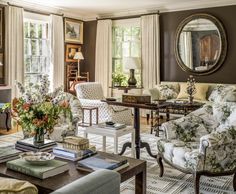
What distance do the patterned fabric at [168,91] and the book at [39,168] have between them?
5026mm

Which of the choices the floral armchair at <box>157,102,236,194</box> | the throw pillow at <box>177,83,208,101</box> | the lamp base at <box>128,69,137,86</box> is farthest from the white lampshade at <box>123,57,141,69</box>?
the floral armchair at <box>157,102,236,194</box>

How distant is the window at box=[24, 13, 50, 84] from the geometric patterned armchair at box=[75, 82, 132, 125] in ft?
4.60

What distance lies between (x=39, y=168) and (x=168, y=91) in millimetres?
5233

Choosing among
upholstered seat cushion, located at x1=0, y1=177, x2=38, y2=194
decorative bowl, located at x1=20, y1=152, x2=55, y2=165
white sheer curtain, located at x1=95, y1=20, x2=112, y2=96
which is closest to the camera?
upholstered seat cushion, located at x1=0, y1=177, x2=38, y2=194

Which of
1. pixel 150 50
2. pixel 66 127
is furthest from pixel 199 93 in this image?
pixel 66 127

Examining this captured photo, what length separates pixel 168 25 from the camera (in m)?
7.57

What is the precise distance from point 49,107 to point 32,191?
47.4 inches

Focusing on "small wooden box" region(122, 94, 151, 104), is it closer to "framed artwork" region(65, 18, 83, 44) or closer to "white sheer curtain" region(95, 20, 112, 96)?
"white sheer curtain" region(95, 20, 112, 96)

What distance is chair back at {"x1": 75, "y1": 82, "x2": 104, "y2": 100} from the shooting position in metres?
6.67

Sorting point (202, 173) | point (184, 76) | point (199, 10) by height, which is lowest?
point (202, 173)

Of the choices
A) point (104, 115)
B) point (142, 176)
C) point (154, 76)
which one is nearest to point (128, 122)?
point (104, 115)

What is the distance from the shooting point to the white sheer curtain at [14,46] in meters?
6.59

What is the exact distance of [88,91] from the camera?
266 inches

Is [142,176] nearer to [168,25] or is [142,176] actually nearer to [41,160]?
[41,160]
